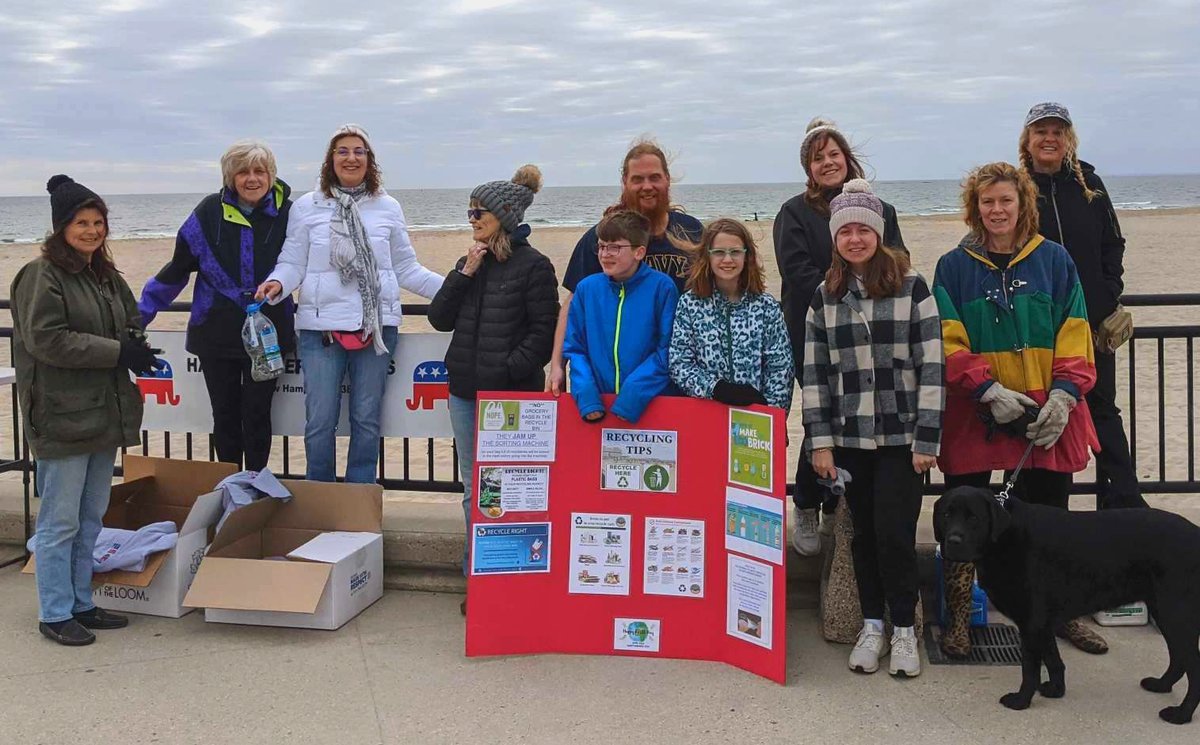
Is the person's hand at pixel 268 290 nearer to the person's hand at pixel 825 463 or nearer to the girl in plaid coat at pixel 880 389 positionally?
the girl in plaid coat at pixel 880 389

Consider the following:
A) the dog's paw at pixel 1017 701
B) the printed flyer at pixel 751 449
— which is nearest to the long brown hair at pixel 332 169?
the printed flyer at pixel 751 449

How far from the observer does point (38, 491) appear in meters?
5.59

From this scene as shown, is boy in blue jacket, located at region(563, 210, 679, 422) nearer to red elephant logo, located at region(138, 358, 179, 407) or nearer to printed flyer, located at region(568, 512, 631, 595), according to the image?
printed flyer, located at region(568, 512, 631, 595)

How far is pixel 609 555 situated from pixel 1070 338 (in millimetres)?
2104

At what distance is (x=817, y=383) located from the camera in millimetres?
4117

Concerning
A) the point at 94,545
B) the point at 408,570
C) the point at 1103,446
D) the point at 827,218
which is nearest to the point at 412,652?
the point at 408,570

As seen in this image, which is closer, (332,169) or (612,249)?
(612,249)

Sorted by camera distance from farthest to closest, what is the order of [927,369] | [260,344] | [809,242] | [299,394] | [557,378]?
[299,394], [260,344], [809,242], [557,378], [927,369]

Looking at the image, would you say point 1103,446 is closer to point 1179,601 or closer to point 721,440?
point 1179,601

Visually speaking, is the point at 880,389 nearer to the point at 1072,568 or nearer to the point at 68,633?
the point at 1072,568

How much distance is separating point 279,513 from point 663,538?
2.02 m

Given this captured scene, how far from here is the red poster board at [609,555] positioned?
4.20 meters

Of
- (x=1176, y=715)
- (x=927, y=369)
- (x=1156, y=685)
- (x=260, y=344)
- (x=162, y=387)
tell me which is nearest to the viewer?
(x=1176, y=715)

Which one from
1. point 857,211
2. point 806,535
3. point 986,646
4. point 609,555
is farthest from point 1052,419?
point 609,555
